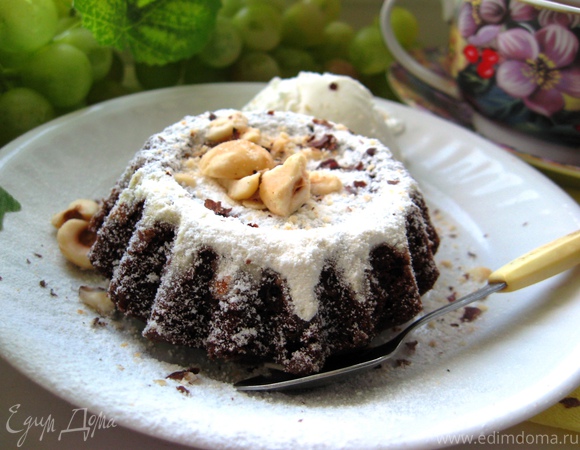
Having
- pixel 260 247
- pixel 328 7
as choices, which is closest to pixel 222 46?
pixel 328 7


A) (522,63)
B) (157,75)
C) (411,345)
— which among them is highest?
(522,63)

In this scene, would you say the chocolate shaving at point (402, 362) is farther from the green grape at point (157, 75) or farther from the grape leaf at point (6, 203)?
the green grape at point (157, 75)

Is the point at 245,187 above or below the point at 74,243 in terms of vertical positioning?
above

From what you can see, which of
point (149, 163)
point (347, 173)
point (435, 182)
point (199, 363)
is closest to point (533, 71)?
point (435, 182)

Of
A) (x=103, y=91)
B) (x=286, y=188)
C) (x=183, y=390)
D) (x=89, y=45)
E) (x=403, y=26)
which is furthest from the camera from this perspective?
(x=403, y=26)

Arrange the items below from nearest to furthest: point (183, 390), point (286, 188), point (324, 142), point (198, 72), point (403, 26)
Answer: point (183, 390) < point (286, 188) < point (324, 142) < point (198, 72) < point (403, 26)

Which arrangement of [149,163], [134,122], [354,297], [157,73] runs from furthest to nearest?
1. [157,73]
2. [134,122]
3. [149,163]
4. [354,297]

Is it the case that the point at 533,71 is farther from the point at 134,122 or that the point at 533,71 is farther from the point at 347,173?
the point at 134,122

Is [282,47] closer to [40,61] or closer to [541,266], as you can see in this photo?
[40,61]
